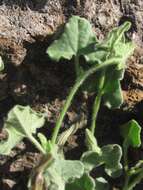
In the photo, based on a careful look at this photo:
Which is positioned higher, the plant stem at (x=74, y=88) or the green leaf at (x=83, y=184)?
the plant stem at (x=74, y=88)

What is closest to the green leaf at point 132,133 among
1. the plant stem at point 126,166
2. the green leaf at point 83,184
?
the plant stem at point 126,166

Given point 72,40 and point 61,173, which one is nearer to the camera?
point 61,173

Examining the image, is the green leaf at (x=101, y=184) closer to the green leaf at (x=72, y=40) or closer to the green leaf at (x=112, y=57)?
the green leaf at (x=112, y=57)

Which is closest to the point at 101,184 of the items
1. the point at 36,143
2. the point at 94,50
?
the point at 36,143

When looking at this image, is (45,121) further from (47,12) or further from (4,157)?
(47,12)

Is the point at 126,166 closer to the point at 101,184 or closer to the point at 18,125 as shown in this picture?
the point at 101,184

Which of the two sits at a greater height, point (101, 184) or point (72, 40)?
point (72, 40)

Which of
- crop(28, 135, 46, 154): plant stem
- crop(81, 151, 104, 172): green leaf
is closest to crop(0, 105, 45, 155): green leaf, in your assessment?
crop(28, 135, 46, 154): plant stem
